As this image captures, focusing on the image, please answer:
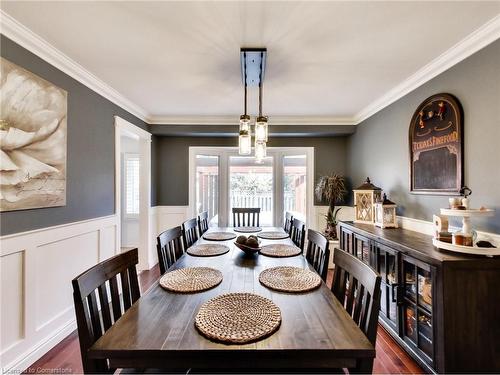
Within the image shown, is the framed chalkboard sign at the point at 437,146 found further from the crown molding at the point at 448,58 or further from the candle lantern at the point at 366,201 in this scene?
the candle lantern at the point at 366,201

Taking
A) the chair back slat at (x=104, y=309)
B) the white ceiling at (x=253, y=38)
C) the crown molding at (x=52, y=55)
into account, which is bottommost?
the chair back slat at (x=104, y=309)

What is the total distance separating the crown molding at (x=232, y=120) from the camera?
152 inches

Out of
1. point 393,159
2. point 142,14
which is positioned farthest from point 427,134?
point 142,14

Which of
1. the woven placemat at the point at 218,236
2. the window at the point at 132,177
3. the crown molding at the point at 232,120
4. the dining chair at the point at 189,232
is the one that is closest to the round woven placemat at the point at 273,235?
the woven placemat at the point at 218,236

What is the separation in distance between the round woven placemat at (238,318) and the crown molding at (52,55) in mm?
2207

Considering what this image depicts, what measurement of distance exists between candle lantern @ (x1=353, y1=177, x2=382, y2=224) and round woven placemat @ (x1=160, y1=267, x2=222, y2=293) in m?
2.16

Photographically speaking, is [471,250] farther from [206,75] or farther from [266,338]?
[206,75]

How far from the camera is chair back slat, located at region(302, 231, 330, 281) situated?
1626 mm

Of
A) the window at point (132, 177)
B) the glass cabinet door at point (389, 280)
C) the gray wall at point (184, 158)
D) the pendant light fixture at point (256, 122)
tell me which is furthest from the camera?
the window at point (132, 177)

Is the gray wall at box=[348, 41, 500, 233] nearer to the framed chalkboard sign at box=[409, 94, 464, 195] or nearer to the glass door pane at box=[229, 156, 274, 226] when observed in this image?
the framed chalkboard sign at box=[409, 94, 464, 195]

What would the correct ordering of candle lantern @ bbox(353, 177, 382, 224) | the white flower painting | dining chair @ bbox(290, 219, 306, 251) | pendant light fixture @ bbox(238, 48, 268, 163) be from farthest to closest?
candle lantern @ bbox(353, 177, 382, 224), dining chair @ bbox(290, 219, 306, 251), pendant light fixture @ bbox(238, 48, 268, 163), the white flower painting

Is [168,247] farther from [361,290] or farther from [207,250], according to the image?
[361,290]

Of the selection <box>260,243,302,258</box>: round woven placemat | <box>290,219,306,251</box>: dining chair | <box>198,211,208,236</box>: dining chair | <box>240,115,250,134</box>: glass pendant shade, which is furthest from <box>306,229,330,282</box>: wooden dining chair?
<box>198,211,208,236</box>: dining chair

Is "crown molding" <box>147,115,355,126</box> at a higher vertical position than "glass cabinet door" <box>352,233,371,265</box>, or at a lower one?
higher
